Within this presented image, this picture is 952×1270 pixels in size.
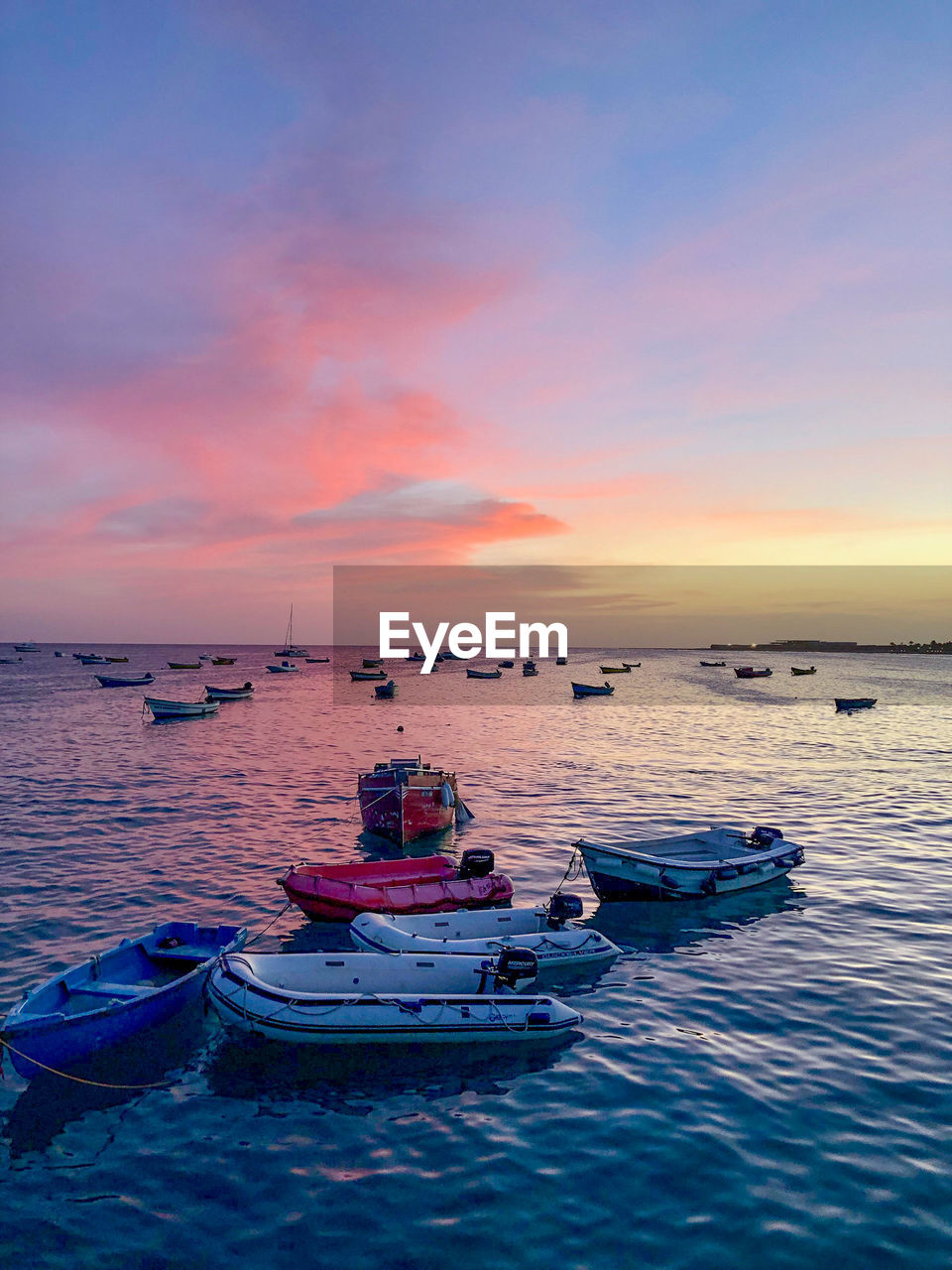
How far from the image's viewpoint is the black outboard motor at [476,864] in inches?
801

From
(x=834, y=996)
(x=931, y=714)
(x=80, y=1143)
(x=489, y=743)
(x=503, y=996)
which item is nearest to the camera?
(x=80, y=1143)

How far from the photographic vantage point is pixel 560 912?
56.6 feet

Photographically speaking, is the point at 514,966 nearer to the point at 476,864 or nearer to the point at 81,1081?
the point at 476,864

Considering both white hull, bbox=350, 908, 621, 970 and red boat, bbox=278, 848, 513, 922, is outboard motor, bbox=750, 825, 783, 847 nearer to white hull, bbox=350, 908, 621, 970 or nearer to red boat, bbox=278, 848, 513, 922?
white hull, bbox=350, 908, 621, 970

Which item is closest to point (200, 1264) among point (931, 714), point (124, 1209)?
point (124, 1209)

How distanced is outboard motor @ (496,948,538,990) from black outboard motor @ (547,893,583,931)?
9.42 feet

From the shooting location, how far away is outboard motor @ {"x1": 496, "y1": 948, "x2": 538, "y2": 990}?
46.5ft

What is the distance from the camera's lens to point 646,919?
19844mm

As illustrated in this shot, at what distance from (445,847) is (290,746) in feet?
91.4

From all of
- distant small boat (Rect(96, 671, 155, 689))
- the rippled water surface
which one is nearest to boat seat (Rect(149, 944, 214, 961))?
the rippled water surface

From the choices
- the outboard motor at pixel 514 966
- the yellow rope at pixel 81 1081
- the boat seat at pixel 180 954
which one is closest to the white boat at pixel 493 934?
the outboard motor at pixel 514 966

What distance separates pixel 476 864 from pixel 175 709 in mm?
54479

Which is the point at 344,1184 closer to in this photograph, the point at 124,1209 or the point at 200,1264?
the point at 200,1264

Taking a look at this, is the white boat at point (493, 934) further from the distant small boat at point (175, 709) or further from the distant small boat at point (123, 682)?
the distant small boat at point (123, 682)
